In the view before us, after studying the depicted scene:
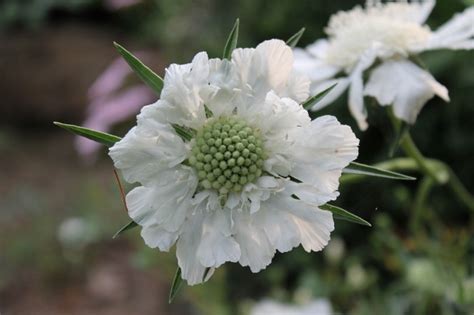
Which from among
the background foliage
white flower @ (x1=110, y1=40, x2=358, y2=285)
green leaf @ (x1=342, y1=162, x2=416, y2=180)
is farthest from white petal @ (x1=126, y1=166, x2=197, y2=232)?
the background foliage

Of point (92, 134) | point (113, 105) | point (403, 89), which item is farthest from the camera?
point (113, 105)

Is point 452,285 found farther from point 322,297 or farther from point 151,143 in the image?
point 151,143

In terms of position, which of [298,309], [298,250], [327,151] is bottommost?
[298,250]

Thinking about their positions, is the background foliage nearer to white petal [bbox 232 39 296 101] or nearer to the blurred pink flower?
the blurred pink flower

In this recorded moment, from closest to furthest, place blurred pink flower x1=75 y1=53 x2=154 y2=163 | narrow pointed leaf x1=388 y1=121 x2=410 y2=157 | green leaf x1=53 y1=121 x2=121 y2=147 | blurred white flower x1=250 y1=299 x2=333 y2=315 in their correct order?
green leaf x1=53 y1=121 x2=121 y2=147, narrow pointed leaf x1=388 y1=121 x2=410 y2=157, blurred white flower x1=250 y1=299 x2=333 y2=315, blurred pink flower x1=75 y1=53 x2=154 y2=163

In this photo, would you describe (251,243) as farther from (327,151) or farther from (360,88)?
(360,88)

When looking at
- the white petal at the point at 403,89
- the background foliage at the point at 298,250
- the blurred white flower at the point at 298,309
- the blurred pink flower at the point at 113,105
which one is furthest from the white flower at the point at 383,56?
the blurred pink flower at the point at 113,105

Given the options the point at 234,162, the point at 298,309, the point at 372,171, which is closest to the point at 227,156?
the point at 234,162
